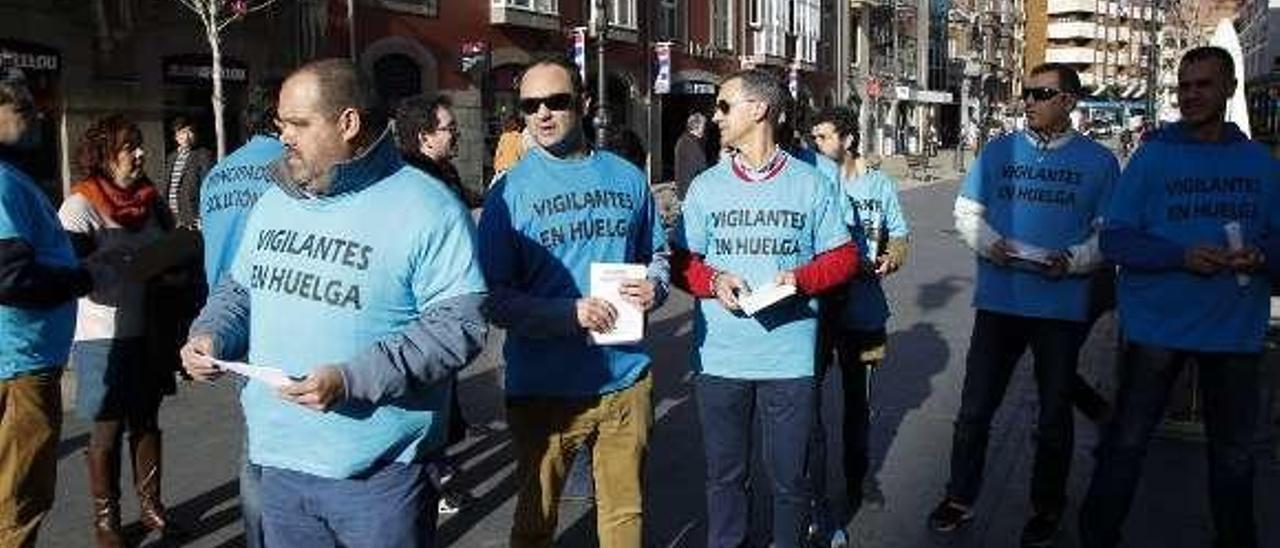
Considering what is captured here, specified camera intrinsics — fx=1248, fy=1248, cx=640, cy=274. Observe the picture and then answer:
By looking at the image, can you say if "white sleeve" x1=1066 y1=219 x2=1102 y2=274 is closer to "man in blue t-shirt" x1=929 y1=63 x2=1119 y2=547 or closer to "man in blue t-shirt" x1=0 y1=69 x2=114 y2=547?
"man in blue t-shirt" x1=929 y1=63 x2=1119 y2=547

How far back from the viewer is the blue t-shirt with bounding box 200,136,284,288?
13.8 feet

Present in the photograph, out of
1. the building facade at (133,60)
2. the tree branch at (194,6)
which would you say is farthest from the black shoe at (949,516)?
the tree branch at (194,6)

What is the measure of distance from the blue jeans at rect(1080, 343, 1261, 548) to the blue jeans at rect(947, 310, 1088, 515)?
0.95 ft

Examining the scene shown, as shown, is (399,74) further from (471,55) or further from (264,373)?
(264,373)

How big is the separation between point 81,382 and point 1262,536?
4.53 m

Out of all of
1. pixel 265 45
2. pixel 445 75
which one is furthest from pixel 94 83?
pixel 445 75

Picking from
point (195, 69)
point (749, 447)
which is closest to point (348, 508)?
point (749, 447)

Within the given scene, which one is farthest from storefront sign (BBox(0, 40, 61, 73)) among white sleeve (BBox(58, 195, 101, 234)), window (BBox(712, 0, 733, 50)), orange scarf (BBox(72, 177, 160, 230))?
window (BBox(712, 0, 733, 50))

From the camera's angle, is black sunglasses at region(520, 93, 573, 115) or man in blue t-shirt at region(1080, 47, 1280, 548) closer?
black sunglasses at region(520, 93, 573, 115)

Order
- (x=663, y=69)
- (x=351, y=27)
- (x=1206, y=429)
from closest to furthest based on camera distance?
(x=1206, y=429), (x=351, y=27), (x=663, y=69)

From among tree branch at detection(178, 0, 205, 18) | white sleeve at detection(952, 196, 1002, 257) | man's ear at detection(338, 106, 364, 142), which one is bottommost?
white sleeve at detection(952, 196, 1002, 257)

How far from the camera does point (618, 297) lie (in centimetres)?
355

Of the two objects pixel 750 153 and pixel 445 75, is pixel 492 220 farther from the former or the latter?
pixel 445 75

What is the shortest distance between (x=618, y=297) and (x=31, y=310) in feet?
6.05
